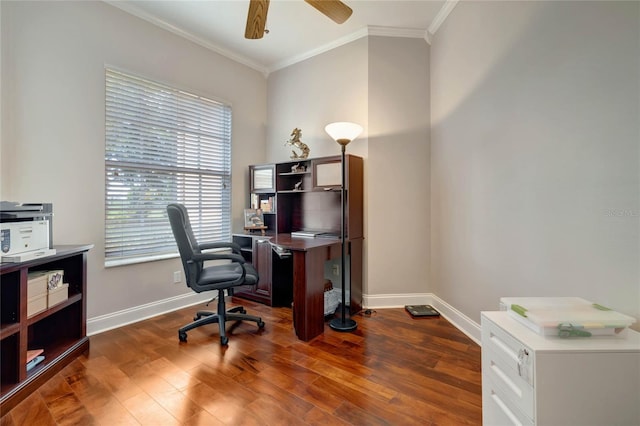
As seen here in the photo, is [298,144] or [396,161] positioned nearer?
[396,161]

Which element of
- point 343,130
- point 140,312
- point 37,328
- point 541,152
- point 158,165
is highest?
point 343,130

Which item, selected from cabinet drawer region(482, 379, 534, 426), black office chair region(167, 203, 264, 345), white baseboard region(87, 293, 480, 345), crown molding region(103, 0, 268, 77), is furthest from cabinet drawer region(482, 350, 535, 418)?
A: crown molding region(103, 0, 268, 77)

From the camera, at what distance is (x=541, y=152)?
66.2 inches

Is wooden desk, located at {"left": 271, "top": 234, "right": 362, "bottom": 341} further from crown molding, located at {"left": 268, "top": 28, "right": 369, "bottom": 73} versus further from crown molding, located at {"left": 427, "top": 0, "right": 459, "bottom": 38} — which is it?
crown molding, located at {"left": 427, "top": 0, "right": 459, "bottom": 38}

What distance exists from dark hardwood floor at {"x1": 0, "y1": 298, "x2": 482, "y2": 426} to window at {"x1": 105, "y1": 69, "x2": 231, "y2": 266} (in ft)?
2.93

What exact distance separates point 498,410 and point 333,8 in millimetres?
2486

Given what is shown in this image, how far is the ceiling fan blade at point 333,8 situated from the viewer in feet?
6.31

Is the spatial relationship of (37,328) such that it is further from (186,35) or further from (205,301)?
(186,35)

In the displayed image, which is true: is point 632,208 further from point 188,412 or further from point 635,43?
point 188,412

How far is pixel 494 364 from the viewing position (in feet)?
3.82

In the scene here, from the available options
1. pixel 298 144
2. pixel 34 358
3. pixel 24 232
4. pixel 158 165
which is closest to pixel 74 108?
pixel 158 165

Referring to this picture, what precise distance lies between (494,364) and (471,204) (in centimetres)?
151

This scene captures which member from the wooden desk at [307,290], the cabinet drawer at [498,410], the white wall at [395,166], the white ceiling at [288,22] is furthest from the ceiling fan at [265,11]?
the cabinet drawer at [498,410]

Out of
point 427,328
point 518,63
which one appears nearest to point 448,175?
point 518,63
